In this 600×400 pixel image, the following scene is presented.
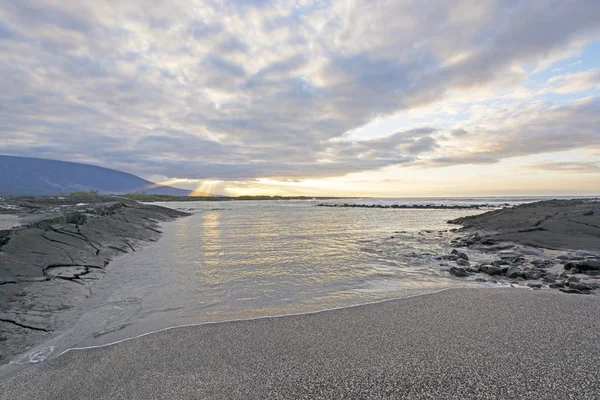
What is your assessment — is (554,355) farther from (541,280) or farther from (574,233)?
(574,233)

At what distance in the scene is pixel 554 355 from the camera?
3.79 metres

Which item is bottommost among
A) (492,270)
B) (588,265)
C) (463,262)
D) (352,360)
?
(463,262)

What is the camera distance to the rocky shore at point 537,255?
8367 millimetres

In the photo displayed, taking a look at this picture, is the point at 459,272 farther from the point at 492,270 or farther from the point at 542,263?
the point at 542,263

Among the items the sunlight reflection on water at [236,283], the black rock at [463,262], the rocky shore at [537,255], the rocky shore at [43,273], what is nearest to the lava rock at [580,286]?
the rocky shore at [537,255]

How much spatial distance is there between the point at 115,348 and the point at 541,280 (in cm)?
1061

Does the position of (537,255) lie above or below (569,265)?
below

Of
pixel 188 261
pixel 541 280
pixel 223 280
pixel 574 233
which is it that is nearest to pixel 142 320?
pixel 223 280

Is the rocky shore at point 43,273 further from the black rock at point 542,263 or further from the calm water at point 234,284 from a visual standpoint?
the black rock at point 542,263

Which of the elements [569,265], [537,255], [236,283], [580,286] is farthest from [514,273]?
[236,283]

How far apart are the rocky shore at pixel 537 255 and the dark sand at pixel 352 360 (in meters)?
3.19

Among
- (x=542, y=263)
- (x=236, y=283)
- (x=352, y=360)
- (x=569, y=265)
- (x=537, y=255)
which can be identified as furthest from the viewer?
(x=537, y=255)

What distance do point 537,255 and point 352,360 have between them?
41.0 feet

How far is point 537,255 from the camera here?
12.1 metres
